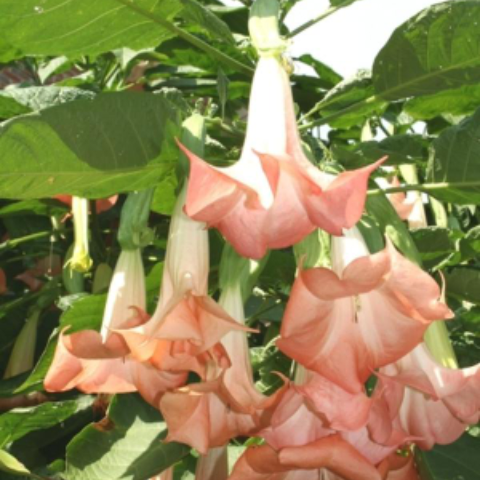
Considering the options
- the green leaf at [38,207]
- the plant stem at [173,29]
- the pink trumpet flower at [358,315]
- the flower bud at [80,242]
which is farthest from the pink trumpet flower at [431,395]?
the green leaf at [38,207]

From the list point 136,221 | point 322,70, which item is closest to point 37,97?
point 136,221

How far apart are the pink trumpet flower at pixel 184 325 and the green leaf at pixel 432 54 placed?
398mm

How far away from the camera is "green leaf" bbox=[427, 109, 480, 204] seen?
1.24 metres

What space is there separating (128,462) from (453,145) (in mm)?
691

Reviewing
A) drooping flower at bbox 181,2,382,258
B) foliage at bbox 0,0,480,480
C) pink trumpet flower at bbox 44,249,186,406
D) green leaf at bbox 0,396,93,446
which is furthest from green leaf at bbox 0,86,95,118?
green leaf at bbox 0,396,93,446

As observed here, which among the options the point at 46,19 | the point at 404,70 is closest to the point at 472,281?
the point at 404,70

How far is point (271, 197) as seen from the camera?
0.85 meters

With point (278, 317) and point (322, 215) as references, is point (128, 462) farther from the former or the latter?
point (322, 215)

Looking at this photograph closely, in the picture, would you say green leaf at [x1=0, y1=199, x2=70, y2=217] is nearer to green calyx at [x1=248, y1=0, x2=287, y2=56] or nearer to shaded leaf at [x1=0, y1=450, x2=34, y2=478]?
shaded leaf at [x1=0, y1=450, x2=34, y2=478]

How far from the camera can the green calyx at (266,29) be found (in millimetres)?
1020

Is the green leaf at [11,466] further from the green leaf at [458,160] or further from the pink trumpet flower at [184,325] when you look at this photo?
the green leaf at [458,160]

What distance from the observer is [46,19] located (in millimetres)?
1106

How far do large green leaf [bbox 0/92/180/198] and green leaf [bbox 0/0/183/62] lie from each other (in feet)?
0.50

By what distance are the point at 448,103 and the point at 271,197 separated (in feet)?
2.75
